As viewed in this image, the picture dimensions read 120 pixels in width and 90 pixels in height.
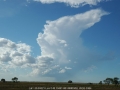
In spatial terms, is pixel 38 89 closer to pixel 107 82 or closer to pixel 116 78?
pixel 116 78

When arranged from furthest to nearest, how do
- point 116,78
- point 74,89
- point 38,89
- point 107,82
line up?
point 107,82
point 116,78
point 74,89
point 38,89

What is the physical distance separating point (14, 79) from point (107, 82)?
8269 centimetres

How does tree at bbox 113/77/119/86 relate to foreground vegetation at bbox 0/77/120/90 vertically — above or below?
above

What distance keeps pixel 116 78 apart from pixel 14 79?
3466 inches

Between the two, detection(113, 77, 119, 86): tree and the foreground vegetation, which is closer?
the foreground vegetation

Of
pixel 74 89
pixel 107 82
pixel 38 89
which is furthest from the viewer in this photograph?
pixel 107 82

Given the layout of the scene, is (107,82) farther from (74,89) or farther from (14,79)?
(74,89)

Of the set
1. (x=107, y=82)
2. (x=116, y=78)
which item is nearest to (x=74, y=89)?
(x=116, y=78)

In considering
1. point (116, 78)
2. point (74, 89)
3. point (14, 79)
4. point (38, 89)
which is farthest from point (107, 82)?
point (38, 89)

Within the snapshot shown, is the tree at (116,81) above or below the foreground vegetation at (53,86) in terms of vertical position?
above

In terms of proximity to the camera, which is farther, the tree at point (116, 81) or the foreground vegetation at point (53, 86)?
the tree at point (116, 81)

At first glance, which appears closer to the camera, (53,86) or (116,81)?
(53,86)

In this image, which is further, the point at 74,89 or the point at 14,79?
the point at 14,79

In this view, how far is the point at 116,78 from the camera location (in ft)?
514
